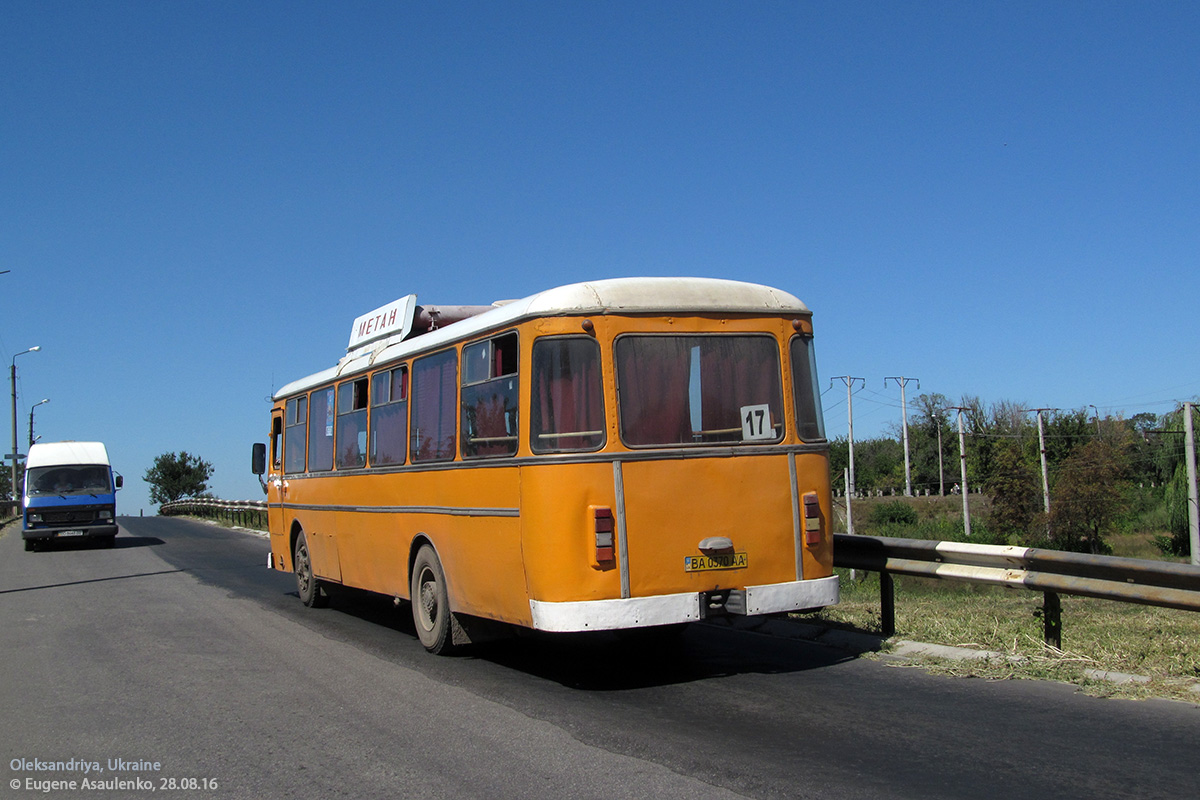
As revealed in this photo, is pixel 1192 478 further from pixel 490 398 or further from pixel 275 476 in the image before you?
pixel 490 398

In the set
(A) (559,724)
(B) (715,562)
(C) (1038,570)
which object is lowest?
(A) (559,724)

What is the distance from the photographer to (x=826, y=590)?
7992mm

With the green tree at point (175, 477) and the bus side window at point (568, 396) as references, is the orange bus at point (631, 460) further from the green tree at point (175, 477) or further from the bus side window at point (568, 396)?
the green tree at point (175, 477)

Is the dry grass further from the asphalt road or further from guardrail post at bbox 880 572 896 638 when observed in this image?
the asphalt road

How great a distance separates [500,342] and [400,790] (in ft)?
12.2

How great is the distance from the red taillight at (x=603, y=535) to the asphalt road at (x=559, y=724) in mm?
976

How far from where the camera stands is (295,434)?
45.4 ft

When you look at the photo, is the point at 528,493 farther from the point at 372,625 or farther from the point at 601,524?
the point at 372,625

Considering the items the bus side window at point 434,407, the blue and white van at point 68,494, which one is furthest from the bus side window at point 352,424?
the blue and white van at point 68,494

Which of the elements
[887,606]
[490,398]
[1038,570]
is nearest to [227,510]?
[490,398]

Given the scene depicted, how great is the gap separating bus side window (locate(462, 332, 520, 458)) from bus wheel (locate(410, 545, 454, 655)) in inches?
53.2

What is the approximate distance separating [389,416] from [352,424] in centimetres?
133

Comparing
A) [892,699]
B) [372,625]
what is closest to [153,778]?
[892,699]

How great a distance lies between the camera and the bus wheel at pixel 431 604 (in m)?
9.09
